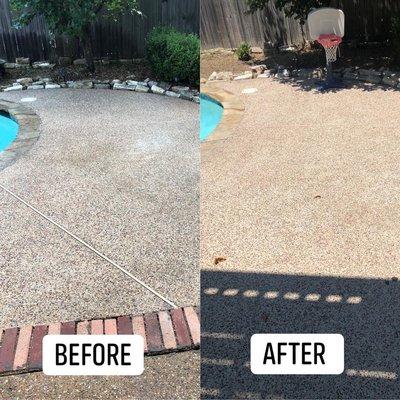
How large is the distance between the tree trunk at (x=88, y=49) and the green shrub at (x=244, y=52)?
255 cm

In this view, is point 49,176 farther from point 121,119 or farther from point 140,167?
point 121,119

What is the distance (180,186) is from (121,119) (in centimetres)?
245

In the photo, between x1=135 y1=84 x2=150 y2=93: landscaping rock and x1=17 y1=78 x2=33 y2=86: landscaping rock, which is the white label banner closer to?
x1=135 y1=84 x2=150 y2=93: landscaping rock

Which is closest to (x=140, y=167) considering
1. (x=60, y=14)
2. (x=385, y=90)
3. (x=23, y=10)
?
(x=385, y=90)

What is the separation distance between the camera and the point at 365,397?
215 cm

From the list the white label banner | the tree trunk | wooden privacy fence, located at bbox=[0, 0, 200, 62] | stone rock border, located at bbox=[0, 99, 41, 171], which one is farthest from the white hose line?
wooden privacy fence, located at bbox=[0, 0, 200, 62]

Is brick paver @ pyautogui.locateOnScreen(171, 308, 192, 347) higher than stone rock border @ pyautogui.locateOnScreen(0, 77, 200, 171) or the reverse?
the reverse

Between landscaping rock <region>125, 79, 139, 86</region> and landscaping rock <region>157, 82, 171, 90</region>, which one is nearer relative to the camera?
landscaping rock <region>157, 82, 171, 90</region>

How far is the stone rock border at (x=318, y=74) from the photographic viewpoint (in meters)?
7.17

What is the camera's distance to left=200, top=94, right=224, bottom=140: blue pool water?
5.72 meters

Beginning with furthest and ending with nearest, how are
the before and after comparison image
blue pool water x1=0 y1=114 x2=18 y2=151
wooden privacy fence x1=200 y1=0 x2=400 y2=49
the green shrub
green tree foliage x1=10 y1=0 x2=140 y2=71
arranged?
the green shrub, wooden privacy fence x1=200 y1=0 x2=400 y2=49, green tree foliage x1=10 y1=0 x2=140 y2=71, blue pool water x1=0 y1=114 x2=18 y2=151, the before and after comparison image

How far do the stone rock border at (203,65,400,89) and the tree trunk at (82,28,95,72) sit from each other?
216cm

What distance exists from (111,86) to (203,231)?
17.6ft

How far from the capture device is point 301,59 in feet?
28.6
